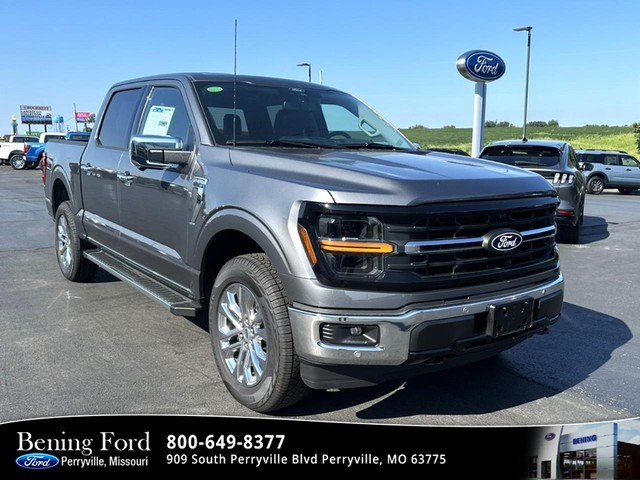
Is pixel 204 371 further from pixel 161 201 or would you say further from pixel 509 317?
pixel 509 317

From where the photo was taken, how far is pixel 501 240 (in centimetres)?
309

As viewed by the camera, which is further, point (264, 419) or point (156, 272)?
point (156, 272)

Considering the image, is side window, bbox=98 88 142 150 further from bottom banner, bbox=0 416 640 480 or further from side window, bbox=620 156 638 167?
side window, bbox=620 156 638 167

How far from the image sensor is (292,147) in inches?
155

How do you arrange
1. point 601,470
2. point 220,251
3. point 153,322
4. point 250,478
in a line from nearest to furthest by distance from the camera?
1. point 601,470
2. point 250,478
3. point 220,251
4. point 153,322

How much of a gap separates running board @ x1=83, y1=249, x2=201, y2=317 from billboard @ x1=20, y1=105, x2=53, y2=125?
267 feet

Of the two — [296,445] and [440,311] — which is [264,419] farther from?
[440,311]

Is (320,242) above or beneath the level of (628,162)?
beneath

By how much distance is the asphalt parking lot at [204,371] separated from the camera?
3.43 meters

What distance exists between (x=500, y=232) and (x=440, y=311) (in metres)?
0.58

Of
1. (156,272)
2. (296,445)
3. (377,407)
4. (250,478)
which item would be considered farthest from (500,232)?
(156,272)

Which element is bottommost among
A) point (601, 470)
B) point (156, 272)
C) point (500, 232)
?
point (601, 470)

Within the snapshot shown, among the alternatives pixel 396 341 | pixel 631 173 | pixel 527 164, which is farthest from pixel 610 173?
pixel 396 341

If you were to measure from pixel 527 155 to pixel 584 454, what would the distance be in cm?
782
